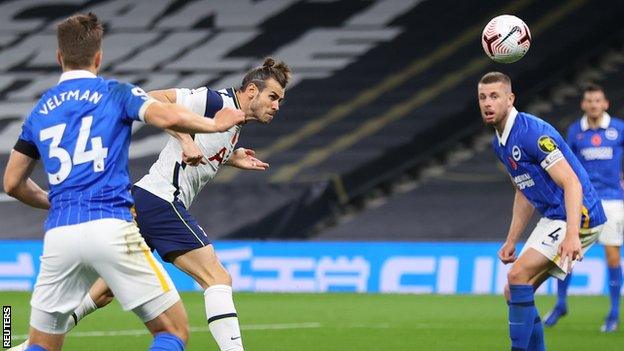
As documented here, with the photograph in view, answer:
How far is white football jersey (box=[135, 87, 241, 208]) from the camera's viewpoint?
7070mm

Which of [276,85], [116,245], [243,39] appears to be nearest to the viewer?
[116,245]

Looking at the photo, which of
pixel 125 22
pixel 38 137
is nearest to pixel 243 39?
pixel 125 22

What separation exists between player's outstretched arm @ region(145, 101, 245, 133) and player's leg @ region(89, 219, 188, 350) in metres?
0.45

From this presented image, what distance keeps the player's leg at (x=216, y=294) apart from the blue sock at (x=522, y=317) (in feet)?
5.44

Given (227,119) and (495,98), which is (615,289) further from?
(227,119)

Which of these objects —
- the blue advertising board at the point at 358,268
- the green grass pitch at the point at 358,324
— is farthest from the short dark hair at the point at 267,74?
the blue advertising board at the point at 358,268

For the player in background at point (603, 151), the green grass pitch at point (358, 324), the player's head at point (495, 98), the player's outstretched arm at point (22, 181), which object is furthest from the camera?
the player in background at point (603, 151)

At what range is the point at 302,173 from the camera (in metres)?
18.8

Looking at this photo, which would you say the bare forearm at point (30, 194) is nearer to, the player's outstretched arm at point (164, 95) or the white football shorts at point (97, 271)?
the white football shorts at point (97, 271)

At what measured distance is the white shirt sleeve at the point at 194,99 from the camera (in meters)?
6.96

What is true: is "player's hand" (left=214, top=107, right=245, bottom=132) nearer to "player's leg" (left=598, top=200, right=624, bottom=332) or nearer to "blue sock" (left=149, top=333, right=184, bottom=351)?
"blue sock" (left=149, top=333, right=184, bottom=351)

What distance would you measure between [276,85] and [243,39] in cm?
1499

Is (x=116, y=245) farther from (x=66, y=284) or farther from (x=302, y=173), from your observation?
(x=302, y=173)

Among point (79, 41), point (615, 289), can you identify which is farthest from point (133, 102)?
point (615, 289)
